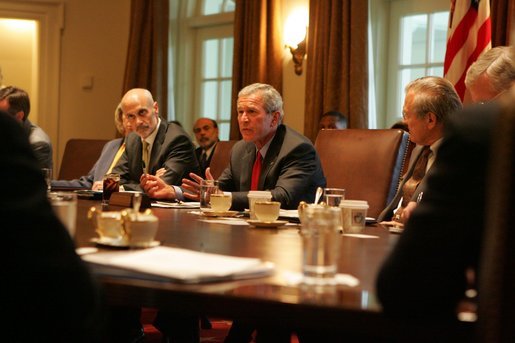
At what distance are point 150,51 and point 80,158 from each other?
7.21 feet

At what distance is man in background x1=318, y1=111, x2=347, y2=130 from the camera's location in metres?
5.34

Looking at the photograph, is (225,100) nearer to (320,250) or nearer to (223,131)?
(223,131)

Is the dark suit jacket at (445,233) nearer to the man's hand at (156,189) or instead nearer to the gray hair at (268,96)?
the man's hand at (156,189)

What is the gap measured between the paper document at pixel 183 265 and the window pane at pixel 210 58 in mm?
5995

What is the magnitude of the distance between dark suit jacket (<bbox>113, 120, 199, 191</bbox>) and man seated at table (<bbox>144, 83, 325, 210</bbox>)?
0.50 m

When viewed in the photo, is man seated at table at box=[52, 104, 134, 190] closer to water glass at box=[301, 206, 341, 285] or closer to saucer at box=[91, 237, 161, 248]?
saucer at box=[91, 237, 161, 248]

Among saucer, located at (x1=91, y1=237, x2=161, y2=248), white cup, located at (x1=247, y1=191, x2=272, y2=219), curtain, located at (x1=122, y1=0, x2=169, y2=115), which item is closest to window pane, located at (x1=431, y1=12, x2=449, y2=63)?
curtain, located at (x1=122, y1=0, x2=169, y2=115)

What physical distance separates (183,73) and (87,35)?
123 cm

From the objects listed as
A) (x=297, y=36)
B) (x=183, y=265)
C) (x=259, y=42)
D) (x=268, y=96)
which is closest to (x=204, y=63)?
(x=259, y=42)

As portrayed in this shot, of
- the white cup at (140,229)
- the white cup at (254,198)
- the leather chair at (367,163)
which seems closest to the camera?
the white cup at (140,229)

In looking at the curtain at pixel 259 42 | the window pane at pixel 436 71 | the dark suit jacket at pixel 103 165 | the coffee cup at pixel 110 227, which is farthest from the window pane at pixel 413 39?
the coffee cup at pixel 110 227

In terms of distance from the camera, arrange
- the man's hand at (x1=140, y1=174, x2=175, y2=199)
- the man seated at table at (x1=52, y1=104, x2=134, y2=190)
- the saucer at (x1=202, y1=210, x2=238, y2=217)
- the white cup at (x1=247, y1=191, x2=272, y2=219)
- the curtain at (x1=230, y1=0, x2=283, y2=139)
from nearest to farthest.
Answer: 1. the white cup at (x1=247, y1=191, x2=272, y2=219)
2. the saucer at (x1=202, y1=210, x2=238, y2=217)
3. the man's hand at (x1=140, y1=174, x2=175, y2=199)
4. the man seated at table at (x1=52, y1=104, x2=134, y2=190)
5. the curtain at (x1=230, y1=0, x2=283, y2=139)

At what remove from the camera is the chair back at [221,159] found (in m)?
4.09

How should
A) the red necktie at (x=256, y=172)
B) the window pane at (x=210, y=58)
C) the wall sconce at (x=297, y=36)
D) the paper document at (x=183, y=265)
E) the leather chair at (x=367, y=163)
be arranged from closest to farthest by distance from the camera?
1. the paper document at (x=183, y=265)
2. the leather chair at (x=367, y=163)
3. the red necktie at (x=256, y=172)
4. the wall sconce at (x=297, y=36)
5. the window pane at (x=210, y=58)
